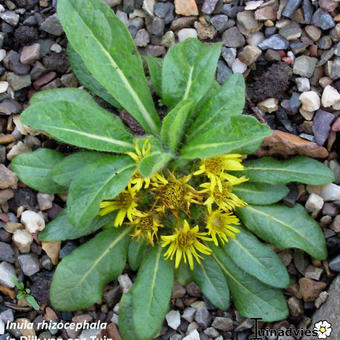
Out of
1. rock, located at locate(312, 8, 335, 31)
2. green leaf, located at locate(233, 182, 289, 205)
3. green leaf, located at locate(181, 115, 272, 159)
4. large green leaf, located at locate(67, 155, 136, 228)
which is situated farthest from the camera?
rock, located at locate(312, 8, 335, 31)

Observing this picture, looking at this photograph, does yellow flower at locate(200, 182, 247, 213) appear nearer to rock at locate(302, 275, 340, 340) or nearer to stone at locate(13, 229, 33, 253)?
rock at locate(302, 275, 340, 340)

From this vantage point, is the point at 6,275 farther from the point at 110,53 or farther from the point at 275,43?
the point at 275,43

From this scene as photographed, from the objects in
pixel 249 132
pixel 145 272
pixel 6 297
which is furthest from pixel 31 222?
pixel 249 132

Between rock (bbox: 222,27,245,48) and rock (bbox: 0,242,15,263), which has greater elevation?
rock (bbox: 222,27,245,48)

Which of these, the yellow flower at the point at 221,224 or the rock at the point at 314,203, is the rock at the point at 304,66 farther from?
the yellow flower at the point at 221,224

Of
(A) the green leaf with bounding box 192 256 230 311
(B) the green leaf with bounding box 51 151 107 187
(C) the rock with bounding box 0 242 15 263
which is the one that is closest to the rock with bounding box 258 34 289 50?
(B) the green leaf with bounding box 51 151 107 187

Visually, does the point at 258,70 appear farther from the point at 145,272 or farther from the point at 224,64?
the point at 145,272

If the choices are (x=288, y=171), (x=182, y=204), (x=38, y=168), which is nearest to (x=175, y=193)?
(x=182, y=204)
